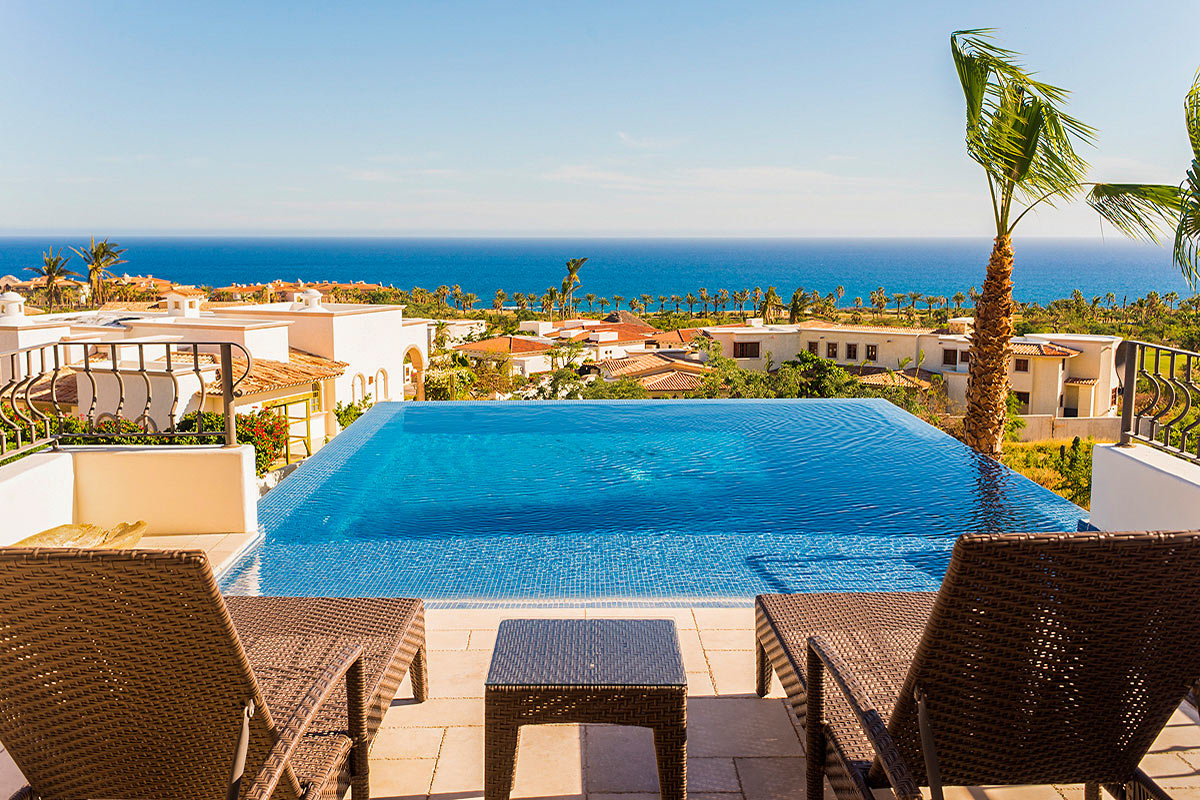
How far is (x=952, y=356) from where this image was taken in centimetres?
4375

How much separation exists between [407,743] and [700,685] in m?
1.04

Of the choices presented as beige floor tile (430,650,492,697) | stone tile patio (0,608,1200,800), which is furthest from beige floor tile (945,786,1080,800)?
beige floor tile (430,650,492,697)

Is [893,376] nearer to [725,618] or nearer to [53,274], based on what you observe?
[725,618]

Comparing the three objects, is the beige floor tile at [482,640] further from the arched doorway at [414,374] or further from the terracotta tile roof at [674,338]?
the terracotta tile roof at [674,338]

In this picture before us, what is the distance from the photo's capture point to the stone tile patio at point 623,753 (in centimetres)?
253

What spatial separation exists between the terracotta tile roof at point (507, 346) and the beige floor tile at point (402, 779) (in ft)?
143

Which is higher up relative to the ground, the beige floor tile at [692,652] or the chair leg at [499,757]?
the chair leg at [499,757]

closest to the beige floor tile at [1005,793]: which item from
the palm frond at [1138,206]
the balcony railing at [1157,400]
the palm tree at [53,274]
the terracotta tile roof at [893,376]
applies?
the balcony railing at [1157,400]

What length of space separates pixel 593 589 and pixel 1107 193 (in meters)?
6.35

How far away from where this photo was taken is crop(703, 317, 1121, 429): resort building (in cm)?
3991

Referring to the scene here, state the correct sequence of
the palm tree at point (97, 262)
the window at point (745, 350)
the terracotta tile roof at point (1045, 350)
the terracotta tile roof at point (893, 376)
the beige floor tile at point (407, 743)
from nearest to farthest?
1. the beige floor tile at point (407, 743)
2. the terracotta tile roof at point (893, 376)
3. the terracotta tile roof at point (1045, 350)
4. the window at point (745, 350)
5. the palm tree at point (97, 262)

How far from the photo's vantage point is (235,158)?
93750 millimetres

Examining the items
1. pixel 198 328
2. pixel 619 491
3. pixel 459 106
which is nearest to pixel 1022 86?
pixel 619 491

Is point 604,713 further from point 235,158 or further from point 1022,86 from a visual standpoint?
point 235,158
